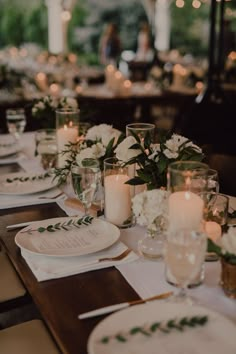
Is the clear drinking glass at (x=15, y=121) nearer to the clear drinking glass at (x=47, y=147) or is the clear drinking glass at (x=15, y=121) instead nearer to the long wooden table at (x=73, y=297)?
the clear drinking glass at (x=47, y=147)

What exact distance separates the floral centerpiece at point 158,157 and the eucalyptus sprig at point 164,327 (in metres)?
0.59

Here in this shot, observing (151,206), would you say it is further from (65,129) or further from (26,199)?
(65,129)

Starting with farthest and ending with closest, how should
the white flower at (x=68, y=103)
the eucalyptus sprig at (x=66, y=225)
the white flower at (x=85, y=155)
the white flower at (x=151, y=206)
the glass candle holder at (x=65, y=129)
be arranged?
the white flower at (x=68, y=103), the glass candle holder at (x=65, y=129), the white flower at (x=85, y=155), the eucalyptus sprig at (x=66, y=225), the white flower at (x=151, y=206)

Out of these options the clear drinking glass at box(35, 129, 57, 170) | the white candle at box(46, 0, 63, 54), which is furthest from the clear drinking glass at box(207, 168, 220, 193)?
the white candle at box(46, 0, 63, 54)

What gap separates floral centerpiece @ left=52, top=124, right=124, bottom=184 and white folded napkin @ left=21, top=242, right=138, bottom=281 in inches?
18.8

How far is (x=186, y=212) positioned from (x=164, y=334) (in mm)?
342

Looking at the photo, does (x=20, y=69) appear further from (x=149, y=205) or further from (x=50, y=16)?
(x=149, y=205)

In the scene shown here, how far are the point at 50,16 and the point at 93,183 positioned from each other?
10392 mm

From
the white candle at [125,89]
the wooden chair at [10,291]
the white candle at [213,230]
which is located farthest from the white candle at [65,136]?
the white candle at [125,89]

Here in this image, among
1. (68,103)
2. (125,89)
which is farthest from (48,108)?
(125,89)

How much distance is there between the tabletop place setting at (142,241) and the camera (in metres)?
1.12

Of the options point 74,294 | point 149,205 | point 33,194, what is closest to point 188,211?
point 149,205

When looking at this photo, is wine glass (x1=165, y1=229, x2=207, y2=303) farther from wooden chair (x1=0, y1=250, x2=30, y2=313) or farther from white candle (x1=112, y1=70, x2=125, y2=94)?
white candle (x1=112, y1=70, x2=125, y2=94)

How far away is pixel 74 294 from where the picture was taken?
1.31 metres
